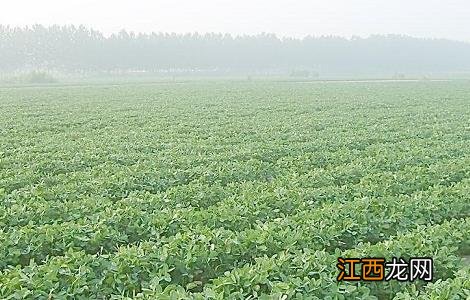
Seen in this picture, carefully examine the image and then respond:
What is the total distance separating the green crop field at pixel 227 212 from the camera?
505 centimetres

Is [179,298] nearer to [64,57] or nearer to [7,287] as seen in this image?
[7,287]

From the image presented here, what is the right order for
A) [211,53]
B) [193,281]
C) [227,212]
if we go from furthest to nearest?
1. [211,53]
2. [227,212]
3. [193,281]

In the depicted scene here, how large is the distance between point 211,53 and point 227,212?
122m

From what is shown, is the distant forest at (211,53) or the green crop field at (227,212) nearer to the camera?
the green crop field at (227,212)

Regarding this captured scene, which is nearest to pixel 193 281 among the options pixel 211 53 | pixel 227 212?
pixel 227 212

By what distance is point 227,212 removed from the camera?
7.34m

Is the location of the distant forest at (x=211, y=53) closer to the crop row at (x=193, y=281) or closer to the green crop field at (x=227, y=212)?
the green crop field at (x=227, y=212)

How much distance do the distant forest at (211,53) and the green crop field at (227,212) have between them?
95.2 m

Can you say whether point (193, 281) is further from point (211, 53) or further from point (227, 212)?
point (211, 53)

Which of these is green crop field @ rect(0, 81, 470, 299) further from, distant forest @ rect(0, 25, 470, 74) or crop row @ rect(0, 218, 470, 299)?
distant forest @ rect(0, 25, 470, 74)

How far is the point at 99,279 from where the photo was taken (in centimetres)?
518

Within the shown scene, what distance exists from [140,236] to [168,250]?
1.32 meters

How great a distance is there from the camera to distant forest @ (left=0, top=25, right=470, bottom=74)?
106312mm

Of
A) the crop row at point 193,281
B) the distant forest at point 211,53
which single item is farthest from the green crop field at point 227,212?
the distant forest at point 211,53
